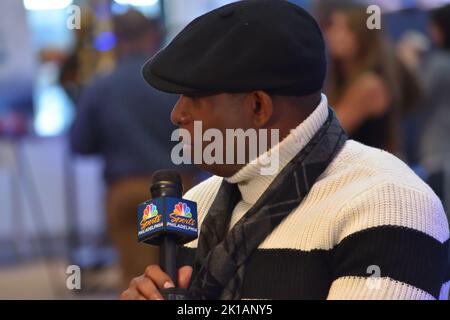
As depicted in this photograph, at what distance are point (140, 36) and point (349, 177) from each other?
360 centimetres

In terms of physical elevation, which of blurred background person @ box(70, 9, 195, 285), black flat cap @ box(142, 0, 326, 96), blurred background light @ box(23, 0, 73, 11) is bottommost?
blurred background person @ box(70, 9, 195, 285)

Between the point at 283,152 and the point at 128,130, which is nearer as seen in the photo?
the point at 283,152

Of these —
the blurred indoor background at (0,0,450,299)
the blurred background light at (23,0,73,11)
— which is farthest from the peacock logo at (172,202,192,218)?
the blurred background light at (23,0,73,11)

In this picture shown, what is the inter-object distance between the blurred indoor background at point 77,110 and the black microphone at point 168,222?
1.38 meters

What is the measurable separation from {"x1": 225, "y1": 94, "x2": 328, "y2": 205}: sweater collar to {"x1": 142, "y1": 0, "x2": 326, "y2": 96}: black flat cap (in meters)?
0.06

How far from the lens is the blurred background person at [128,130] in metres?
5.25

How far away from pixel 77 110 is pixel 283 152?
12.3ft

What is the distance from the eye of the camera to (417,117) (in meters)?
5.23

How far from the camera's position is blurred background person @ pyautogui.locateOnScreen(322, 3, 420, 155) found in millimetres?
4508

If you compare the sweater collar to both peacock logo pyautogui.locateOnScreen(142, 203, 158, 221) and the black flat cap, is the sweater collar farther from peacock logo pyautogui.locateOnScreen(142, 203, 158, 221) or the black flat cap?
peacock logo pyautogui.locateOnScreen(142, 203, 158, 221)

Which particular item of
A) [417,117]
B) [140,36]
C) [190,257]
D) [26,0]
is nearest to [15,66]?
[26,0]

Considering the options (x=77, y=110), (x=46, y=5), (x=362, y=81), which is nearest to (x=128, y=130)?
(x=77, y=110)

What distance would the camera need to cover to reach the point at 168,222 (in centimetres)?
184

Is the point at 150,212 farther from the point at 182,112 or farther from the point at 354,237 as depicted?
the point at 354,237
